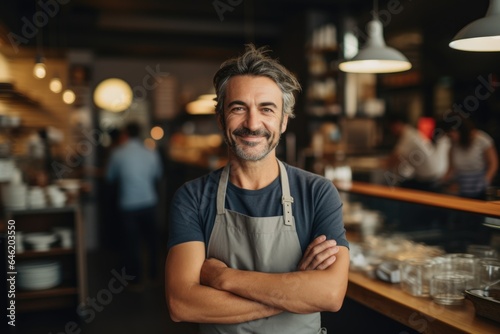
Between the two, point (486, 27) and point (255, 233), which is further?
point (486, 27)

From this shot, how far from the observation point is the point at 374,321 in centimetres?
265

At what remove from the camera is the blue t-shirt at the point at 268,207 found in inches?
73.4

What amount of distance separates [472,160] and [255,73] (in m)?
4.35

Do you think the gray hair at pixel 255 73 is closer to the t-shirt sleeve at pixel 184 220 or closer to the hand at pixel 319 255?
the t-shirt sleeve at pixel 184 220

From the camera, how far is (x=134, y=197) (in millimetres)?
5742

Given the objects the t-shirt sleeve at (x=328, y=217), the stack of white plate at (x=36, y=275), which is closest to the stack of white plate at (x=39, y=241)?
the stack of white plate at (x=36, y=275)

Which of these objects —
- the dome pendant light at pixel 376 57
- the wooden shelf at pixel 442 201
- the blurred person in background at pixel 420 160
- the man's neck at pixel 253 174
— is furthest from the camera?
the blurred person in background at pixel 420 160

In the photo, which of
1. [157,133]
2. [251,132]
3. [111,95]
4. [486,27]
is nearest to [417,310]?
[251,132]

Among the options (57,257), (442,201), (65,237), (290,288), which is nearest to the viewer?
(290,288)

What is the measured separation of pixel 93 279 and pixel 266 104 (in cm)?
462

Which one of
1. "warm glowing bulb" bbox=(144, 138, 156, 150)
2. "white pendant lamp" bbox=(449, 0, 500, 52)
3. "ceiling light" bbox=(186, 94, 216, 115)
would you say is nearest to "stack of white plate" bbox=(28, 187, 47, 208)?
"white pendant lamp" bbox=(449, 0, 500, 52)

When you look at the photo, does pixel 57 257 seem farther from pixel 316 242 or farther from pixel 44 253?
pixel 316 242

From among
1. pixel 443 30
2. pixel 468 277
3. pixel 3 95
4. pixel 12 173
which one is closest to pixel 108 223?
pixel 12 173

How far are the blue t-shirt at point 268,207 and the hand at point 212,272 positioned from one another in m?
0.10
